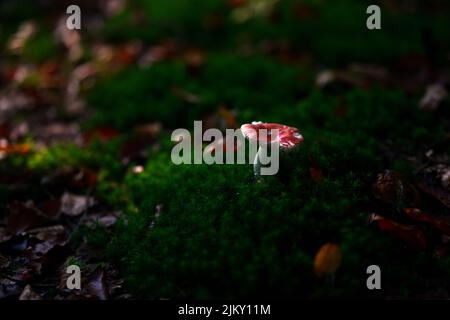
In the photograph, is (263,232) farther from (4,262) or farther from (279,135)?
(4,262)

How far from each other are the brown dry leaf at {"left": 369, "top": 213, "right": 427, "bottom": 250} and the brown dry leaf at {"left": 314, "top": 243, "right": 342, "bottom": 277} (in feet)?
1.23

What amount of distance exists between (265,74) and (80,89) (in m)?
2.26

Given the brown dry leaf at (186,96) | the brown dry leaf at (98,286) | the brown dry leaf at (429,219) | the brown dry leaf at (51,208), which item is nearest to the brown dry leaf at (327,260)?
the brown dry leaf at (429,219)

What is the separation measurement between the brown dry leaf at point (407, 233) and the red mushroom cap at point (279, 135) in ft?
2.34

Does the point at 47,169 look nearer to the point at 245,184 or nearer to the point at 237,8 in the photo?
the point at 245,184

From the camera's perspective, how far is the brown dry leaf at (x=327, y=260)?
8.61 ft

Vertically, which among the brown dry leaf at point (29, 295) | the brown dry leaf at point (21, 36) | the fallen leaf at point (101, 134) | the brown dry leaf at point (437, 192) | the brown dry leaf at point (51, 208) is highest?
the brown dry leaf at point (21, 36)

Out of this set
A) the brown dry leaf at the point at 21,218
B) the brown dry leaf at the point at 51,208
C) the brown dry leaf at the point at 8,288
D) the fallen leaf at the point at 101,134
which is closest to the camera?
the brown dry leaf at the point at 8,288

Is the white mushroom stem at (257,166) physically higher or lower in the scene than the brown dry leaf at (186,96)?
lower

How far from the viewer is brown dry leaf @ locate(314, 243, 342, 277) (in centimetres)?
262

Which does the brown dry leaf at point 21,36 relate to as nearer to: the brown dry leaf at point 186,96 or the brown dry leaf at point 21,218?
the brown dry leaf at point 186,96

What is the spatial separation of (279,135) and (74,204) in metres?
1.85

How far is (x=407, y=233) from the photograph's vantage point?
2.82m

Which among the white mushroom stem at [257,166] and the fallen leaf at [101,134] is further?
the fallen leaf at [101,134]
